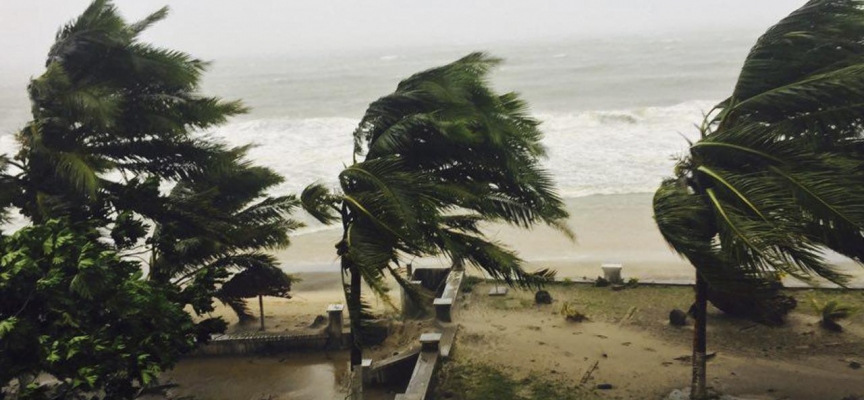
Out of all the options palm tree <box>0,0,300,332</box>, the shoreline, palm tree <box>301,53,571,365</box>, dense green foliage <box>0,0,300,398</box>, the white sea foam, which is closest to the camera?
dense green foliage <box>0,0,300,398</box>

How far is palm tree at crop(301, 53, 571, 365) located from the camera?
337 inches

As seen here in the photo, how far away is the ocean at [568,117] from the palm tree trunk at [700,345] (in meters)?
3.47

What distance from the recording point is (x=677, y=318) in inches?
475

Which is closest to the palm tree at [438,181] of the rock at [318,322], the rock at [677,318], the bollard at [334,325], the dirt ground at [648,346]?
the dirt ground at [648,346]

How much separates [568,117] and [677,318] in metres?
30.5

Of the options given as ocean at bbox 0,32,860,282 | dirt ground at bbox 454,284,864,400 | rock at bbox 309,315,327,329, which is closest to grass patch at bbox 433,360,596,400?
dirt ground at bbox 454,284,864,400

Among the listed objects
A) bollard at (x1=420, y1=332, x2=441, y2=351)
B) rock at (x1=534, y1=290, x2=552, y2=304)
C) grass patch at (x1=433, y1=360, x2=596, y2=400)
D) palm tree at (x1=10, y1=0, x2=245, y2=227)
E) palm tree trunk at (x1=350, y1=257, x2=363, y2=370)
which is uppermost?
palm tree at (x1=10, y1=0, x2=245, y2=227)

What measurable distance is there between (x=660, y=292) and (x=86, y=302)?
9.20 metres

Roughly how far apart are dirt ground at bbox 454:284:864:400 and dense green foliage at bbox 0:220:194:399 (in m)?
4.85

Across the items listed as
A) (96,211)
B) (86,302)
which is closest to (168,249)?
(96,211)

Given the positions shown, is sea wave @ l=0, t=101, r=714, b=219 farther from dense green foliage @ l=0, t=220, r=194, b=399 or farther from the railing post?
dense green foliage @ l=0, t=220, r=194, b=399

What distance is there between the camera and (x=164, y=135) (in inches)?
431

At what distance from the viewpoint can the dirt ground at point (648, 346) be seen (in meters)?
10.1

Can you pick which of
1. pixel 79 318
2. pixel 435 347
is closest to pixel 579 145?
pixel 435 347
